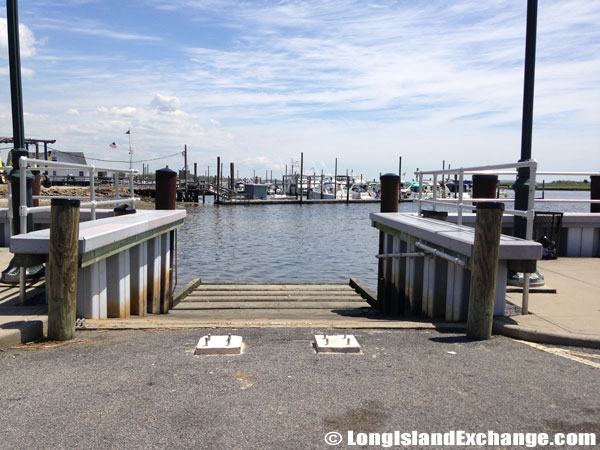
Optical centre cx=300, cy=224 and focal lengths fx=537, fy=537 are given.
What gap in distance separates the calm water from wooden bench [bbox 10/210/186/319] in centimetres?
656

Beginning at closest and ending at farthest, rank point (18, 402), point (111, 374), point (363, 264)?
point (18, 402) → point (111, 374) → point (363, 264)

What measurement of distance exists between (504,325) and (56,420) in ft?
13.7

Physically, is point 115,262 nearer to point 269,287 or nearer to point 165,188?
point 165,188

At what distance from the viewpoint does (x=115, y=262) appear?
21.3 feet

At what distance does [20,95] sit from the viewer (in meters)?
7.77

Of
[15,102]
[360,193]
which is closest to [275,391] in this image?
[15,102]

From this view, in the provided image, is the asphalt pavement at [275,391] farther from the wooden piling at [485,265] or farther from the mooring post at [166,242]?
the mooring post at [166,242]

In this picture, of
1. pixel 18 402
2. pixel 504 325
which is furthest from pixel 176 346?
pixel 504 325

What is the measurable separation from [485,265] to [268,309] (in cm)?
461

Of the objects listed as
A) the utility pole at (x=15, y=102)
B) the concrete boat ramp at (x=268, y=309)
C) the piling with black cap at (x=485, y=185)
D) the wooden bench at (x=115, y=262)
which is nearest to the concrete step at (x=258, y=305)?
the concrete boat ramp at (x=268, y=309)

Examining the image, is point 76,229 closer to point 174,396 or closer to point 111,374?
point 111,374

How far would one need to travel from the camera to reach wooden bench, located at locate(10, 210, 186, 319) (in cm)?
537

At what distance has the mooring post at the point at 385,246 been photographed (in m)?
9.96

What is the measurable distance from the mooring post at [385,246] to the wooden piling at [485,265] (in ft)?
14.4
